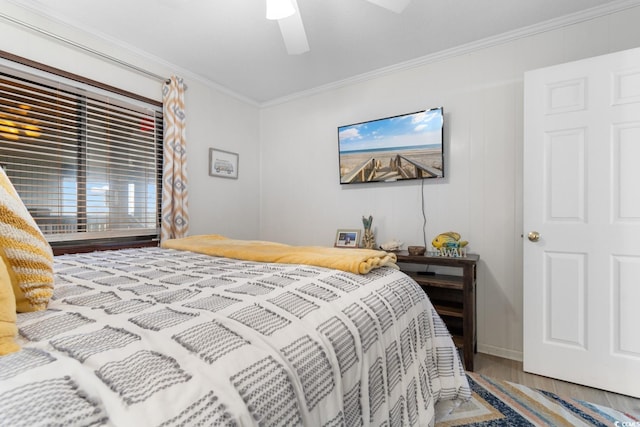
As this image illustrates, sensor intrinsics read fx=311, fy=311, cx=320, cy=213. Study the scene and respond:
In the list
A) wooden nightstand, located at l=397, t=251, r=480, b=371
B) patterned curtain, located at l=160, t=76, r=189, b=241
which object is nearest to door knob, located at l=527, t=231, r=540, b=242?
wooden nightstand, located at l=397, t=251, r=480, b=371

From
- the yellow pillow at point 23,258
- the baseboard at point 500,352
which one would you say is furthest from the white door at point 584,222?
the yellow pillow at point 23,258

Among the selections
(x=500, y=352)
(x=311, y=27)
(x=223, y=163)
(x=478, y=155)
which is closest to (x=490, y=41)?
(x=478, y=155)

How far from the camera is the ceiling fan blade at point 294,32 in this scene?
1.71m

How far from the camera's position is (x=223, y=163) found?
3.32m

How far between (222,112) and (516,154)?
2.79 meters

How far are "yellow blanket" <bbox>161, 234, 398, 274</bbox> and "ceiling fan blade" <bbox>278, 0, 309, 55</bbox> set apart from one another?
49.1 inches

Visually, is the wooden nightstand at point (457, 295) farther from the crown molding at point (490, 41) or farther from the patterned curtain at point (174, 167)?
the patterned curtain at point (174, 167)

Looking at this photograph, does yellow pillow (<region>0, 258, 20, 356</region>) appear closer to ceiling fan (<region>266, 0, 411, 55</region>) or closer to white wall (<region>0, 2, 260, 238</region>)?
ceiling fan (<region>266, 0, 411, 55</region>)

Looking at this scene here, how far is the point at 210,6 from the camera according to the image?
204cm

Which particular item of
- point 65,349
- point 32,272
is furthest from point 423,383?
point 32,272

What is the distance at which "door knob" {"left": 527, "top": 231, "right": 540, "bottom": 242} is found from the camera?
2.07 m

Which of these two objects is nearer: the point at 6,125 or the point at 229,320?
the point at 229,320

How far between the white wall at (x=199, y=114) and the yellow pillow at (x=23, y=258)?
6.24 feet

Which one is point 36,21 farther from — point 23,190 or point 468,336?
point 468,336
